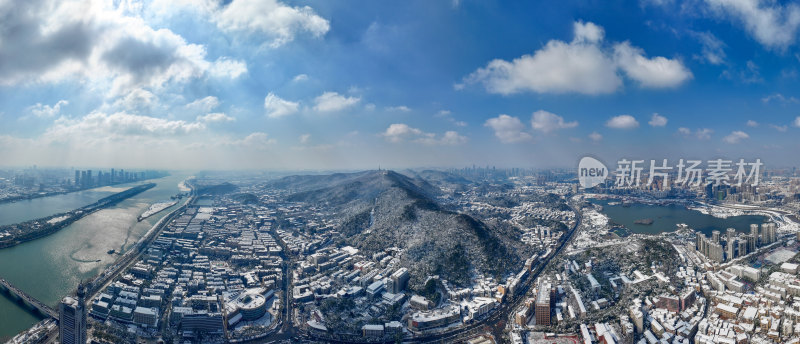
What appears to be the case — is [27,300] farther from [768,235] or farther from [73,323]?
[768,235]

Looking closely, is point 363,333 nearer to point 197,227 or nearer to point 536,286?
point 536,286

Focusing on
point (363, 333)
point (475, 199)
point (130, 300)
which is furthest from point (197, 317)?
point (475, 199)

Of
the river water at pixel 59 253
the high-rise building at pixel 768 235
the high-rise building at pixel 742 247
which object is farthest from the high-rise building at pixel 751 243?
the river water at pixel 59 253

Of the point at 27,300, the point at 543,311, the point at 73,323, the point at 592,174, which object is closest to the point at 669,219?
the point at 592,174

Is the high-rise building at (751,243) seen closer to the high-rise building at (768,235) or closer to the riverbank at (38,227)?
the high-rise building at (768,235)

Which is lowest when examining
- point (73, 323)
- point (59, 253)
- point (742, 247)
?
point (59, 253)

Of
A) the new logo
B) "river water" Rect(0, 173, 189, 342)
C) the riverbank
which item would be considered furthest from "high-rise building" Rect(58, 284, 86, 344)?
the new logo

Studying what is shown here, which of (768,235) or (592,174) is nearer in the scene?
(768,235)
